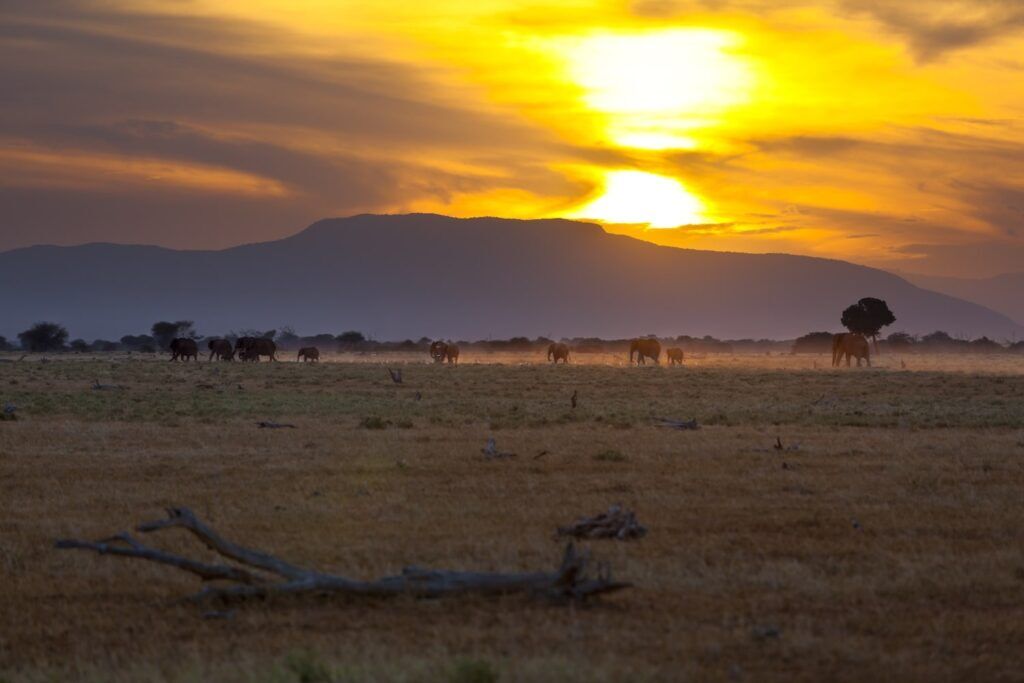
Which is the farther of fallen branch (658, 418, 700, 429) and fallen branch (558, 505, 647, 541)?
fallen branch (658, 418, 700, 429)

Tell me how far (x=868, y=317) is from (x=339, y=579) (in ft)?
370

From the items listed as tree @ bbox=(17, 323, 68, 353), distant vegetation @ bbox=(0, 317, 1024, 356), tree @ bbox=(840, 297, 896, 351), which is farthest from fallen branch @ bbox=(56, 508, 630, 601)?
tree @ bbox=(17, 323, 68, 353)

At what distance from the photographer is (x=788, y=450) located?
24406 mm

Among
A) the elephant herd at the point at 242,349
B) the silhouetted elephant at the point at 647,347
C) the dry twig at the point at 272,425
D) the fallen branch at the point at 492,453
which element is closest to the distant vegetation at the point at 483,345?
the elephant herd at the point at 242,349

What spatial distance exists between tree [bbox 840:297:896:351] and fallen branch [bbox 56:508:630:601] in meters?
111

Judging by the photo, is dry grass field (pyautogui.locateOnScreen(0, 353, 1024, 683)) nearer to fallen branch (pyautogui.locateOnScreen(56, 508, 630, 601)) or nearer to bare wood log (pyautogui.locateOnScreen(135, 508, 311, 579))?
fallen branch (pyautogui.locateOnScreen(56, 508, 630, 601))

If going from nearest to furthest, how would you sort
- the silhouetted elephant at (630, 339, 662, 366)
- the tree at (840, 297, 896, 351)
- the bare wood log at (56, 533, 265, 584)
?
the bare wood log at (56, 533, 265, 584) → the silhouetted elephant at (630, 339, 662, 366) → the tree at (840, 297, 896, 351)

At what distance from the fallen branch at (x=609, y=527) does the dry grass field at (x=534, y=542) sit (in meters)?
0.36

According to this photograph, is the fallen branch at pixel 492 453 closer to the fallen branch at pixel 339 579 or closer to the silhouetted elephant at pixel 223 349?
the fallen branch at pixel 339 579

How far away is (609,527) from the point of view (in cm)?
1427

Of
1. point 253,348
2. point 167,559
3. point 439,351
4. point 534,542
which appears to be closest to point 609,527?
point 534,542

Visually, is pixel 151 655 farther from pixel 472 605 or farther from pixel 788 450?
pixel 788 450

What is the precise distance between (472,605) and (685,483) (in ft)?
29.3

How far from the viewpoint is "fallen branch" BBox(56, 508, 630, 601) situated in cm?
1088
